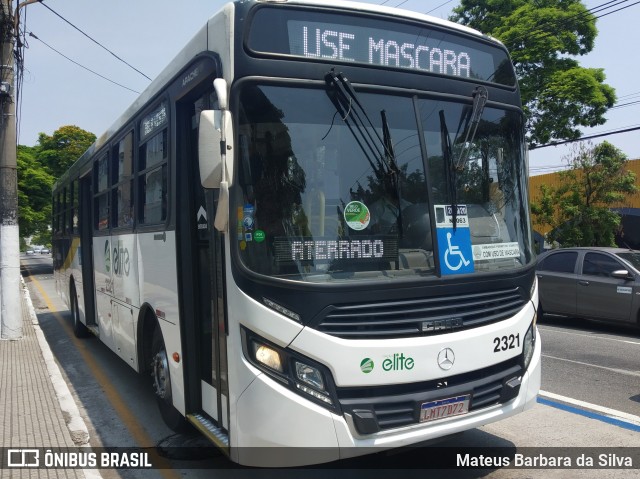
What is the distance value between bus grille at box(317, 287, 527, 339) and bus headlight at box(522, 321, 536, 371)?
330 millimetres

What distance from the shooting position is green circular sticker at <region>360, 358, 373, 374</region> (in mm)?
3441

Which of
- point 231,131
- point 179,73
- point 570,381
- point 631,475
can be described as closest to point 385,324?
point 231,131

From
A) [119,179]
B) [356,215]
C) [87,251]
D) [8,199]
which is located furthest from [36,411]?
[8,199]

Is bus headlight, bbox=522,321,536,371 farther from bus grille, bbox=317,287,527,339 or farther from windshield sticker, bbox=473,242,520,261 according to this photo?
windshield sticker, bbox=473,242,520,261

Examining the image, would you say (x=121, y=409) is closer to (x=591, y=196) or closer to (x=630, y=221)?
(x=591, y=196)

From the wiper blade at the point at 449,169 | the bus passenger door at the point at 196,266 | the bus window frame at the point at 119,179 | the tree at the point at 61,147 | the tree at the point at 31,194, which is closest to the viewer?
the wiper blade at the point at 449,169

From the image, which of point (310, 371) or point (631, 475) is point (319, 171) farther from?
point (631, 475)

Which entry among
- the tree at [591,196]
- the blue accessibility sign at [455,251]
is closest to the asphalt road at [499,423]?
the blue accessibility sign at [455,251]

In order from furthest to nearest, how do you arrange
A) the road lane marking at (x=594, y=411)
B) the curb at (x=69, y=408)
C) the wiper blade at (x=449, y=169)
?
the road lane marking at (x=594, y=411) < the curb at (x=69, y=408) < the wiper blade at (x=449, y=169)

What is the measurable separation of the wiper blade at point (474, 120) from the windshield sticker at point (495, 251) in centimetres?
60

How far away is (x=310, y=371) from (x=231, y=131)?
1531mm

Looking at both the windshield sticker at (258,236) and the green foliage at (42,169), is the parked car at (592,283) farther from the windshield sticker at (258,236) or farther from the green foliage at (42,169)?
the green foliage at (42,169)

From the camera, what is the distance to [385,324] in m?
3.59

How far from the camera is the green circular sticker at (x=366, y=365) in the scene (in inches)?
135
